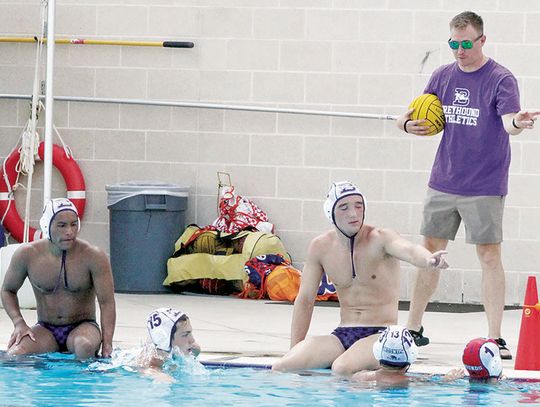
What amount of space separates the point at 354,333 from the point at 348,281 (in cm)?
31

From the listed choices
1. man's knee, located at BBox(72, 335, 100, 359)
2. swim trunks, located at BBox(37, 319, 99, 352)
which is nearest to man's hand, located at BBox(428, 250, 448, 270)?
man's knee, located at BBox(72, 335, 100, 359)

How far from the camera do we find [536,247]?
11.6 m

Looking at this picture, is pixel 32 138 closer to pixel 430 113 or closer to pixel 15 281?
pixel 15 281

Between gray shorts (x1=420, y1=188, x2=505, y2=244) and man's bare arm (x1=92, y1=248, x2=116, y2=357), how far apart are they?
2.13m

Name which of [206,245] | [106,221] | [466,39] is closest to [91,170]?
[106,221]

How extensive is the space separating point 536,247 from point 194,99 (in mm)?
3417

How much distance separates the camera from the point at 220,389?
23.4 feet

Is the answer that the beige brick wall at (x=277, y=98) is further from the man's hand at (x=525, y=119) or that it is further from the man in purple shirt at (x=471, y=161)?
the man's hand at (x=525, y=119)

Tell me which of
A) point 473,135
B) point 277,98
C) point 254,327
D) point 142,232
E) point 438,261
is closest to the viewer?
point 438,261

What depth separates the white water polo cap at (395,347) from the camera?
692 centimetres

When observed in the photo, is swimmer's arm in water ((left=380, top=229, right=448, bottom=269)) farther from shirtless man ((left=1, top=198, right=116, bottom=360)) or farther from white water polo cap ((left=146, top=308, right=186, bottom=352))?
shirtless man ((left=1, top=198, right=116, bottom=360))

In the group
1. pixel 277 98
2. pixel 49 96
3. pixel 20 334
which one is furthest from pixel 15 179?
pixel 20 334

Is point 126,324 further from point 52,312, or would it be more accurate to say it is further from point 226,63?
point 226,63

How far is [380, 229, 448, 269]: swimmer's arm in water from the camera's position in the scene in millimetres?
6887
